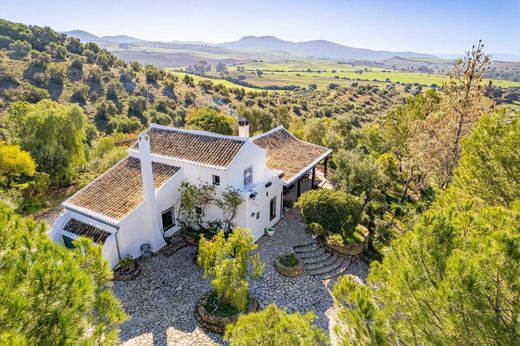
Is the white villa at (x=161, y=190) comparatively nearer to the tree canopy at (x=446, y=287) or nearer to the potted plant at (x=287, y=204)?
the potted plant at (x=287, y=204)

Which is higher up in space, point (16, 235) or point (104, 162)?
point (16, 235)

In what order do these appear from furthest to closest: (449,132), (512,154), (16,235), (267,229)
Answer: (449,132) < (267,229) < (512,154) < (16,235)

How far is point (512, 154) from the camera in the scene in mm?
12703

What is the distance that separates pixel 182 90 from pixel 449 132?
53152 millimetres

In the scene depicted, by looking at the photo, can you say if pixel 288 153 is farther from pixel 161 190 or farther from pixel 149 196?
pixel 149 196

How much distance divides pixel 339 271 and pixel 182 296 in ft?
28.7

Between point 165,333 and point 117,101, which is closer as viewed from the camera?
point 165,333

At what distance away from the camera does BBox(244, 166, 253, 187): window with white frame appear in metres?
19.8

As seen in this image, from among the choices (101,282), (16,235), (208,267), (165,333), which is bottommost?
(165,333)

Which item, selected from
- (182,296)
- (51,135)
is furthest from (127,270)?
(51,135)

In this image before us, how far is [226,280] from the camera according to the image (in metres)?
13.2

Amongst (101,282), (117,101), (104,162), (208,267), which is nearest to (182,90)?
(117,101)

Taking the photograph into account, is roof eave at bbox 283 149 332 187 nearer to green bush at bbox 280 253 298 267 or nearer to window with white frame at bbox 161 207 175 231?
green bush at bbox 280 253 298 267

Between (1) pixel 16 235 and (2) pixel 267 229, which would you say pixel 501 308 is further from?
(2) pixel 267 229
